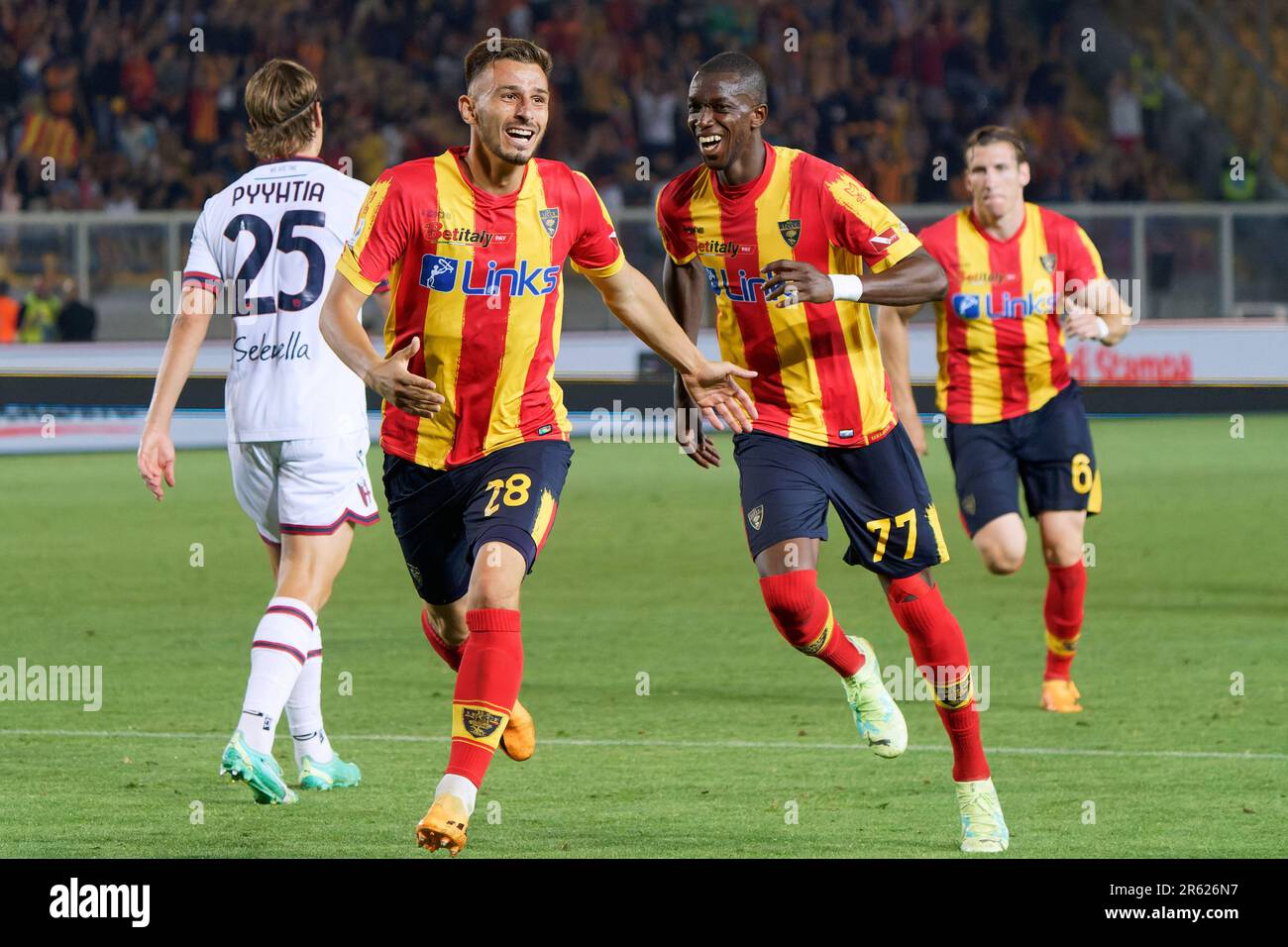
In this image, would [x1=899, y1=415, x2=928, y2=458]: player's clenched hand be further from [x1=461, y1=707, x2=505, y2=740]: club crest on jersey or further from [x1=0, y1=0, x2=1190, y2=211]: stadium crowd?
[x1=0, y1=0, x2=1190, y2=211]: stadium crowd

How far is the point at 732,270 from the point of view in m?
6.50

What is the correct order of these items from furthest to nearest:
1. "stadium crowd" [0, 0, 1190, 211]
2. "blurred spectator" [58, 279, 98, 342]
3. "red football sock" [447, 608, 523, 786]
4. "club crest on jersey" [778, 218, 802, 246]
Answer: "stadium crowd" [0, 0, 1190, 211] < "blurred spectator" [58, 279, 98, 342] < "club crest on jersey" [778, 218, 802, 246] < "red football sock" [447, 608, 523, 786]

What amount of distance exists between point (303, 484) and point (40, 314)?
14248mm

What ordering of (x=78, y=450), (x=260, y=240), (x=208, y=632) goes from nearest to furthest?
(x=260, y=240)
(x=208, y=632)
(x=78, y=450)

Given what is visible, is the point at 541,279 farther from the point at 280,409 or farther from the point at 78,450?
the point at 78,450

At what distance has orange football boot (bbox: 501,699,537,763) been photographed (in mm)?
6379

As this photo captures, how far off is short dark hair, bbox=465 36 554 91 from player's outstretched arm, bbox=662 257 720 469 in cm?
113

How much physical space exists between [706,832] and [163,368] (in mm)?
2065

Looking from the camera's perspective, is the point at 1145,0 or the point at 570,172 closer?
the point at 570,172

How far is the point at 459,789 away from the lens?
5.14m

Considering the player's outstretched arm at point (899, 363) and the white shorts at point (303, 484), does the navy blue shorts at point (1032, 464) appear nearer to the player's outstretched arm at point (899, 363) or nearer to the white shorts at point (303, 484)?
the player's outstretched arm at point (899, 363)

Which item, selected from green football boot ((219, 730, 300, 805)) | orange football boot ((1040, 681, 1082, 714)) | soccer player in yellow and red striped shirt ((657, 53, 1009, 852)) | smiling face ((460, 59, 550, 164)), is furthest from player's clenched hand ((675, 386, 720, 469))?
orange football boot ((1040, 681, 1082, 714))

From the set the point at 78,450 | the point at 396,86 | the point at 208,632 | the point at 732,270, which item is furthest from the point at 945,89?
the point at 732,270

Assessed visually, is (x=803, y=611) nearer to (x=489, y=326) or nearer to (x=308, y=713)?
(x=489, y=326)
